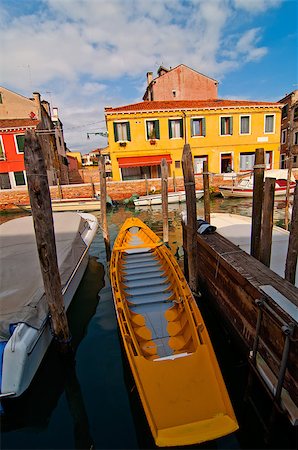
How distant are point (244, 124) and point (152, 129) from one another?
284 inches

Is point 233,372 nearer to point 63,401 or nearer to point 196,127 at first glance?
point 63,401

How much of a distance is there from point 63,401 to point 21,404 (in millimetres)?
498

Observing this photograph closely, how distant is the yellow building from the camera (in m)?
19.8

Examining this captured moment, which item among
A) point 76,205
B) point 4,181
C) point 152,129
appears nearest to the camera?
point 76,205

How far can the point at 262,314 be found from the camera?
299cm

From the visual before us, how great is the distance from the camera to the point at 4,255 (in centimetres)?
490

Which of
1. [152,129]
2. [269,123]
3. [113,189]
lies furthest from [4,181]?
[269,123]

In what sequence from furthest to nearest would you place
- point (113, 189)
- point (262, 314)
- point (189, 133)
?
point (189, 133) < point (113, 189) < point (262, 314)

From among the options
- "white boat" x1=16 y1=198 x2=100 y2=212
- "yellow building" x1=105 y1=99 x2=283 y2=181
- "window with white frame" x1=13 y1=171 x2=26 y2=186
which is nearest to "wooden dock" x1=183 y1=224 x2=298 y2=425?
"white boat" x1=16 y1=198 x2=100 y2=212

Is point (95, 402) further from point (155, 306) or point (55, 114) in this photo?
point (55, 114)

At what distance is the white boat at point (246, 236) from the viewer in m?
4.89

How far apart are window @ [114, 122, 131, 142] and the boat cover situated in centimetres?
1417

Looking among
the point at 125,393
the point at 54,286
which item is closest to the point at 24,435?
the point at 125,393

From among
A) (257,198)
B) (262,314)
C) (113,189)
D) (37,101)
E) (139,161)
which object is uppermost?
(37,101)
